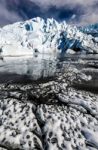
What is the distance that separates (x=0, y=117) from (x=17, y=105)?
5.15 feet

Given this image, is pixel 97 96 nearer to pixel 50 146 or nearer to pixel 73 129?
pixel 73 129

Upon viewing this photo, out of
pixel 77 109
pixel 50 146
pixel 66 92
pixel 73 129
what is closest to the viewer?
pixel 50 146

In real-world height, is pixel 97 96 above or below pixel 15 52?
above

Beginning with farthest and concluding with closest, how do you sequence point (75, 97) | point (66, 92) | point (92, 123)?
1. point (66, 92)
2. point (75, 97)
3. point (92, 123)

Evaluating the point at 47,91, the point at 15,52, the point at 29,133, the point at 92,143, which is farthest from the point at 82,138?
the point at 15,52

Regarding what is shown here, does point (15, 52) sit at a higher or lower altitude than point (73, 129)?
lower

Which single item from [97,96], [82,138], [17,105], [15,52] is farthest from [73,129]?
[15,52]

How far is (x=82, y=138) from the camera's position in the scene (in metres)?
8.69

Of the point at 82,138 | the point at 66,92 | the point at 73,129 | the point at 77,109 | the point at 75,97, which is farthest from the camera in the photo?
the point at 66,92

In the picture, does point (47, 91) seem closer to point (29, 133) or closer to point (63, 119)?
point (63, 119)

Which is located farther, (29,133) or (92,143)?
(29,133)

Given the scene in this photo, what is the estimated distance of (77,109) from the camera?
11.6 metres

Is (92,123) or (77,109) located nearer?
(92,123)

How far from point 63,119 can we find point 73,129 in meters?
1.00
